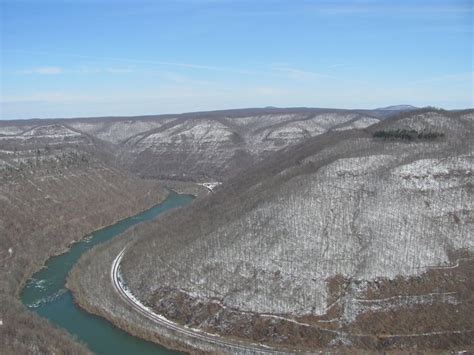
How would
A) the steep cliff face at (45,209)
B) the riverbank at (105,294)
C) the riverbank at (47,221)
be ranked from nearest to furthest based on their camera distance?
the riverbank at (47,221), the steep cliff face at (45,209), the riverbank at (105,294)

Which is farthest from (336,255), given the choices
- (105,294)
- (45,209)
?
(45,209)

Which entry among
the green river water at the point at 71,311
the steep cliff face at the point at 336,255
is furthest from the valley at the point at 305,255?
the green river water at the point at 71,311

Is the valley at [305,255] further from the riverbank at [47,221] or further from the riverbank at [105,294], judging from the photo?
the riverbank at [47,221]

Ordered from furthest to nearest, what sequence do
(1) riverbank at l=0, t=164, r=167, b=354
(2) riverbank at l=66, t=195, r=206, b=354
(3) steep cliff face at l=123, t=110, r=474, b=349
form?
1. (3) steep cliff face at l=123, t=110, r=474, b=349
2. (2) riverbank at l=66, t=195, r=206, b=354
3. (1) riverbank at l=0, t=164, r=167, b=354

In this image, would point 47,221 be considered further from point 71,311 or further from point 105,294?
point 71,311

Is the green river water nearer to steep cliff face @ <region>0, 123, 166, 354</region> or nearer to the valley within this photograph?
the valley

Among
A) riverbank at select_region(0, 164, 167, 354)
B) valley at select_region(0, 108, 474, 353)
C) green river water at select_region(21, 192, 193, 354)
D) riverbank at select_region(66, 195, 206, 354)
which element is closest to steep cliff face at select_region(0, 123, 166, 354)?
riverbank at select_region(0, 164, 167, 354)
